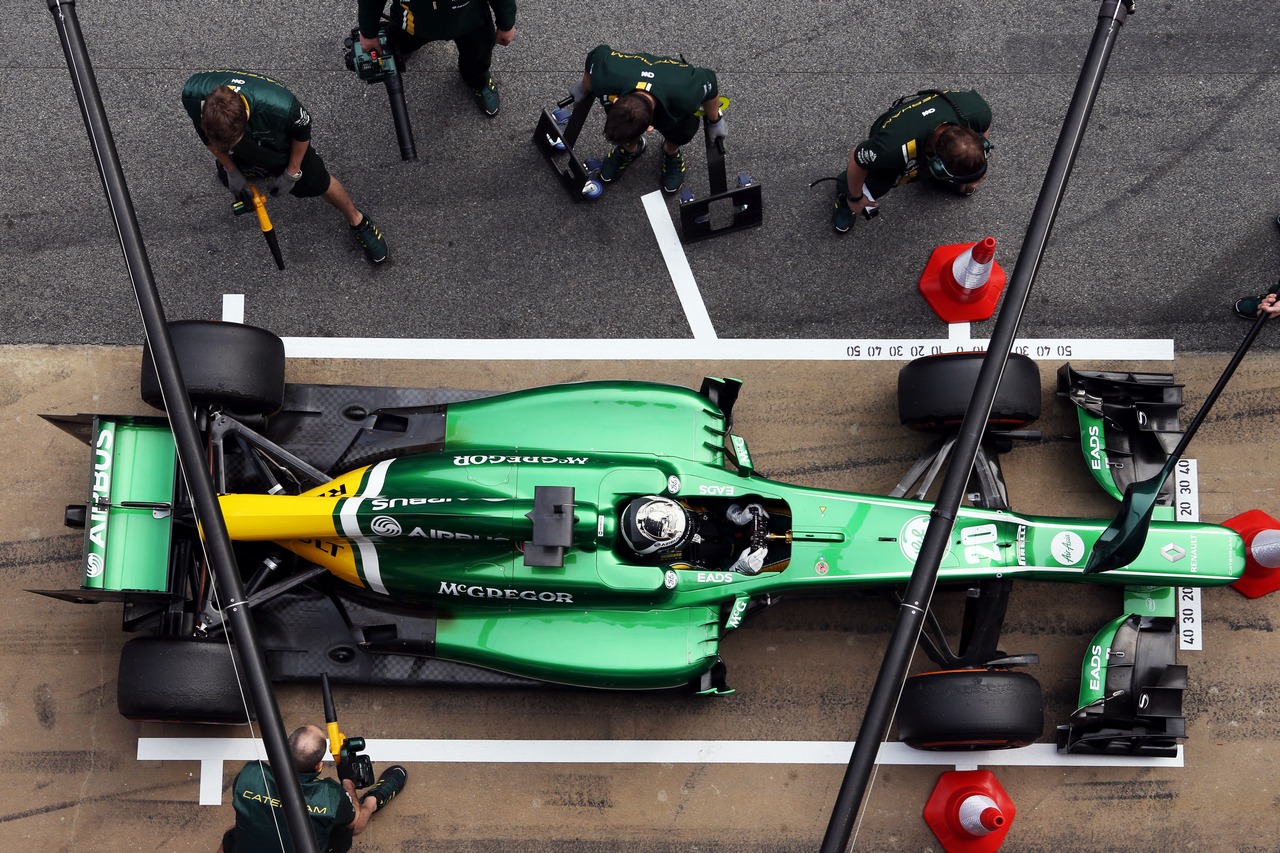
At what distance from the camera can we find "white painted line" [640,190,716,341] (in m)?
6.06

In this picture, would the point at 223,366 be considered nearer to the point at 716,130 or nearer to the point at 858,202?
the point at 716,130

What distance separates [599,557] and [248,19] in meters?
4.18

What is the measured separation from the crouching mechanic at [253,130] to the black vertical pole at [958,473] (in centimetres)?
352

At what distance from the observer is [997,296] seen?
20.0 ft

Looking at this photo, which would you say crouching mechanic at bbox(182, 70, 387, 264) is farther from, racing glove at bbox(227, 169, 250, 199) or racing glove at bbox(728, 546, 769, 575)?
racing glove at bbox(728, 546, 769, 575)

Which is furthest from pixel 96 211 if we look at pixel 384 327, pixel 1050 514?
pixel 1050 514

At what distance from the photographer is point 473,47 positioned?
5.72 metres

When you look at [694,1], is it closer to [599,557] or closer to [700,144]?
[700,144]

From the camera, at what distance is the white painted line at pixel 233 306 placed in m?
5.97

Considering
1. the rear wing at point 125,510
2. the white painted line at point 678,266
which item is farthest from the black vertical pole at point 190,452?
the white painted line at point 678,266

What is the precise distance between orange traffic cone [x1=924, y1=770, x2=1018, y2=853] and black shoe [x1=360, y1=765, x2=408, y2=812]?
2986mm

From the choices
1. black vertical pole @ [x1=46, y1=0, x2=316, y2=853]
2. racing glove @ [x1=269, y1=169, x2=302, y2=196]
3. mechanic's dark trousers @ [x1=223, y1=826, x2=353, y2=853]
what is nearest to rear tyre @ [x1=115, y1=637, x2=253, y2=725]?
mechanic's dark trousers @ [x1=223, y1=826, x2=353, y2=853]

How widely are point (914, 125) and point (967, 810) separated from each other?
148 inches

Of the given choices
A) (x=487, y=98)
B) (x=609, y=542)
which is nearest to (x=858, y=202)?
(x=487, y=98)
